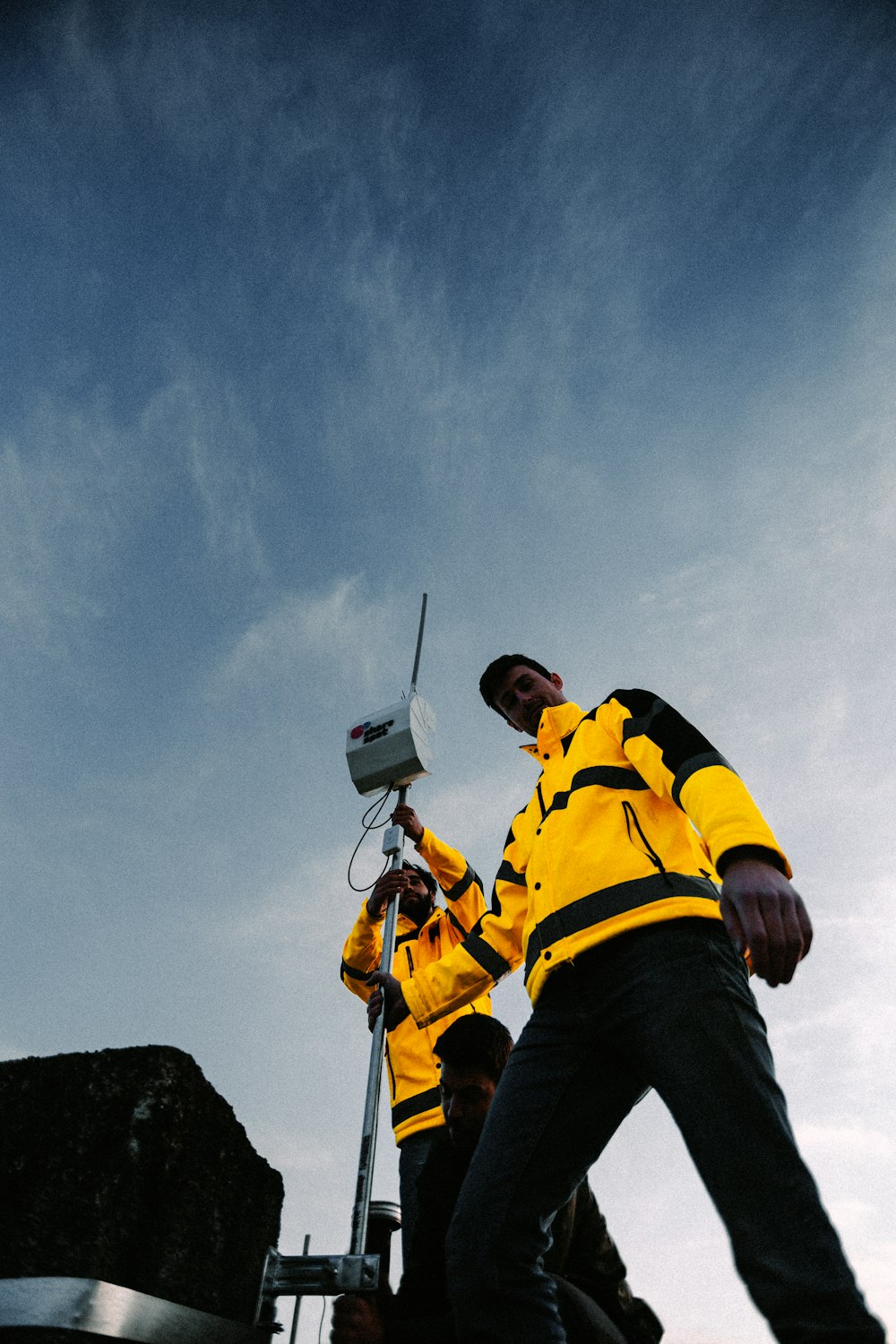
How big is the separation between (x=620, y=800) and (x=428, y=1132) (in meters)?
2.78

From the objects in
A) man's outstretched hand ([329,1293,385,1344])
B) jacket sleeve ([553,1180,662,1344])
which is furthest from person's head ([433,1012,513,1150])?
man's outstretched hand ([329,1293,385,1344])

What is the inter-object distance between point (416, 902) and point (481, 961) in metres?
2.76

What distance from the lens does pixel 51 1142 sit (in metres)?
1.67

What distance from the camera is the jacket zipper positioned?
5.98 ft

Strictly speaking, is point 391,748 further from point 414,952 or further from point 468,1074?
point 468,1074

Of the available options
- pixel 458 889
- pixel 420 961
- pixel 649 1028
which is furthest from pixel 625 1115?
pixel 458 889

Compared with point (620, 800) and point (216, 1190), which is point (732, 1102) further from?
point (216, 1190)

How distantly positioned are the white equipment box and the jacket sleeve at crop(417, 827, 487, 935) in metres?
0.82

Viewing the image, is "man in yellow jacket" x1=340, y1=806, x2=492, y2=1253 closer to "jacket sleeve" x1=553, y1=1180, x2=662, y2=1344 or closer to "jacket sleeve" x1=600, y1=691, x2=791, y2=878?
"jacket sleeve" x1=553, y1=1180, x2=662, y2=1344

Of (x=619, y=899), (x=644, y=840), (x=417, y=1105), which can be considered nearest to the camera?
(x=619, y=899)

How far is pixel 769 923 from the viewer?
1431mm

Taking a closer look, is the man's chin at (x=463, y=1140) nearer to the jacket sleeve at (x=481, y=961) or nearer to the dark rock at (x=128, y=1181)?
the jacket sleeve at (x=481, y=961)

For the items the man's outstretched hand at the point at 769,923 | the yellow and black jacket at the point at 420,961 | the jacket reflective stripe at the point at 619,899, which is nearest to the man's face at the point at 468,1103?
the yellow and black jacket at the point at 420,961

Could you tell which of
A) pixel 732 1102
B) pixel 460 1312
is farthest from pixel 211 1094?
pixel 732 1102
